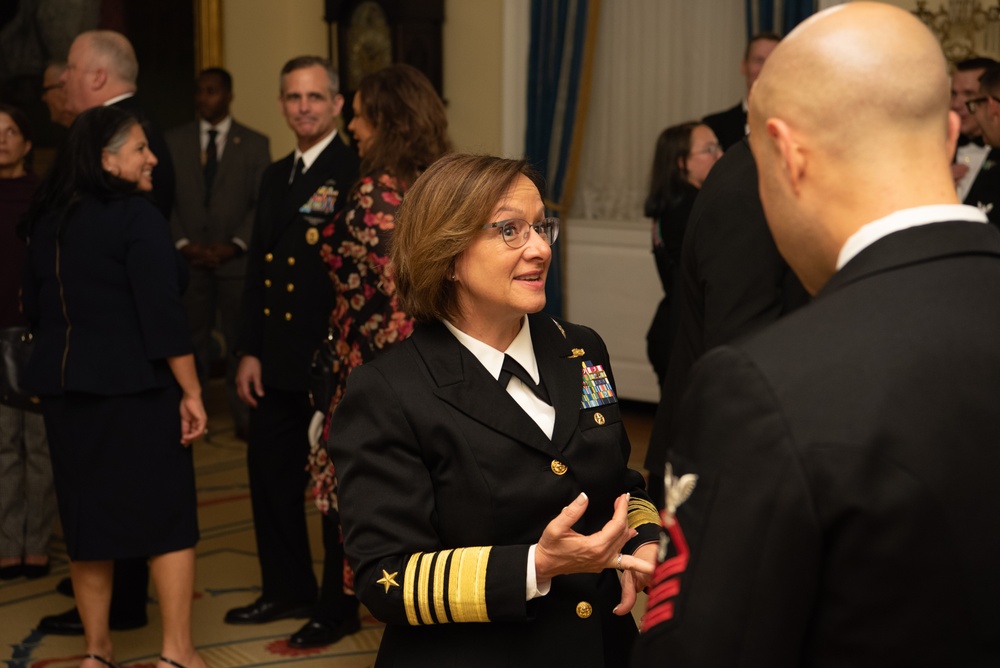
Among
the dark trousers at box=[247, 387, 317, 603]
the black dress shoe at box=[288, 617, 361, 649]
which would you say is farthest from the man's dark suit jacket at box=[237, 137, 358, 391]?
the black dress shoe at box=[288, 617, 361, 649]

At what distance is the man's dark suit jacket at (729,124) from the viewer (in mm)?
6242

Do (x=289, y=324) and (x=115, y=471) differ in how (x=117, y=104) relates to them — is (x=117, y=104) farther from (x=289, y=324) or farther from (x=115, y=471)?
(x=115, y=471)

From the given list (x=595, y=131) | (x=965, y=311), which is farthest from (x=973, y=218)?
(x=595, y=131)

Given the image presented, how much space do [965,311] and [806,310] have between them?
0.14m

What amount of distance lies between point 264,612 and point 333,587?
377 mm

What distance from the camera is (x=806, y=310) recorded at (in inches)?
45.2

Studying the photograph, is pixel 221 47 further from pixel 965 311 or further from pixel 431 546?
pixel 965 311

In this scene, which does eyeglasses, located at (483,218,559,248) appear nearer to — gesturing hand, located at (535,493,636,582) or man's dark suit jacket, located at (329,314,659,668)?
man's dark suit jacket, located at (329,314,659,668)

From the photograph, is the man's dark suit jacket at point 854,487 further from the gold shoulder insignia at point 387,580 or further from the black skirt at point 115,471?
the black skirt at point 115,471

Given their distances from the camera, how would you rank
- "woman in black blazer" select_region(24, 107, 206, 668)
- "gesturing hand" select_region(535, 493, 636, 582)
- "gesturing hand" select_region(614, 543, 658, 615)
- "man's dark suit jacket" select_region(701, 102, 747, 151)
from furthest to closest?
"man's dark suit jacket" select_region(701, 102, 747, 151) → "woman in black blazer" select_region(24, 107, 206, 668) → "gesturing hand" select_region(614, 543, 658, 615) → "gesturing hand" select_region(535, 493, 636, 582)

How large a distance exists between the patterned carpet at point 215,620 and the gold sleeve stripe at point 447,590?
217 centimetres

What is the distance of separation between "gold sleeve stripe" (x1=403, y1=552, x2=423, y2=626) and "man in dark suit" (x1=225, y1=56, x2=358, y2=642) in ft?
7.42

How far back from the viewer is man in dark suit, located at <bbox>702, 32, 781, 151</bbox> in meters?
5.92

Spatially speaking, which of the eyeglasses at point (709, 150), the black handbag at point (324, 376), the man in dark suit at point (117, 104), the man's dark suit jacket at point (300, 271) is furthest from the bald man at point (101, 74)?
the eyeglasses at point (709, 150)
